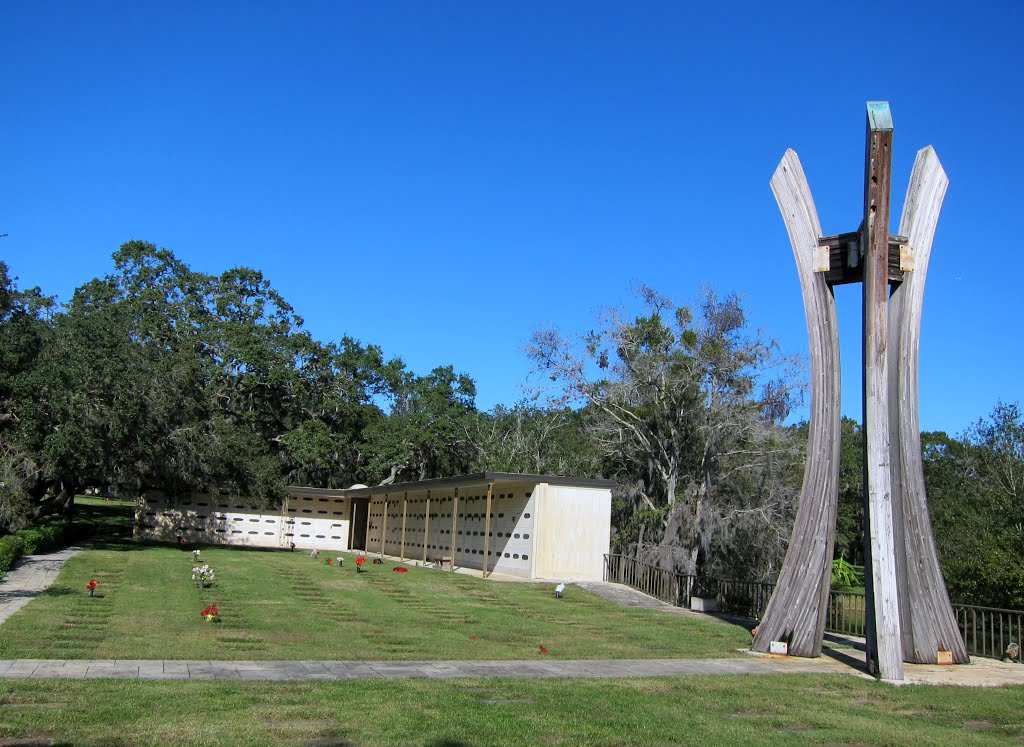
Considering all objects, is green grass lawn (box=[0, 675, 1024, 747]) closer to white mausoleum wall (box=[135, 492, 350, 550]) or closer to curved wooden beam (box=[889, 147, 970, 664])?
curved wooden beam (box=[889, 147, 970, 664])

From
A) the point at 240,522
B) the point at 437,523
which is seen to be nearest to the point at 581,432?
the point at 437,523

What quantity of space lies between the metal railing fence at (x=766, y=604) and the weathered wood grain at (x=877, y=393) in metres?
2.20

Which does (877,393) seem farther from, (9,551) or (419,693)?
(9,551)

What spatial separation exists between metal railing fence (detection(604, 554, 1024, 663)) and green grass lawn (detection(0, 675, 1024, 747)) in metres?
3.37

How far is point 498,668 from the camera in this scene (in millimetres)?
8766

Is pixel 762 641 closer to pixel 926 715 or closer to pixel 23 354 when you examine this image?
pixel 926 715

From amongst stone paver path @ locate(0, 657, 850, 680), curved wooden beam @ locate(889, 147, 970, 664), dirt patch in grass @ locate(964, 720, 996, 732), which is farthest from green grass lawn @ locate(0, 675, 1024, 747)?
curved wooden beam @ locate(889, 147, 970, 664)

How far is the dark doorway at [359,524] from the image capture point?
112 ft

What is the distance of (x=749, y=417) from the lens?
24641 mm

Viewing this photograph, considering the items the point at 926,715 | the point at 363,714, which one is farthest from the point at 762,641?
the point at 363,714

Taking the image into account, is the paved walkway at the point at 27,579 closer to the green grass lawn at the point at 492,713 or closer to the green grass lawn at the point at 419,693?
the green grass lawn at the point at 419,693

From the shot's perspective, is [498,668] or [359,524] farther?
[359,524]

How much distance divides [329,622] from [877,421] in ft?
25.0

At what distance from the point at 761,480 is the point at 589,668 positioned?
55.4ft
